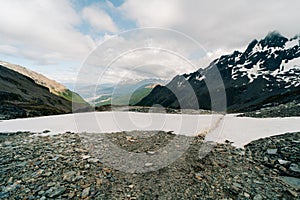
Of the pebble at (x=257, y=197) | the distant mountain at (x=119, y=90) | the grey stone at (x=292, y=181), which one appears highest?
the distant mountain at (x=119, y=90)

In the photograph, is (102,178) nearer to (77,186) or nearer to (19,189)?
(77,186)

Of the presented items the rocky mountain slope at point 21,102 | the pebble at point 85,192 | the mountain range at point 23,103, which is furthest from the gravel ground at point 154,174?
the rocky mountain slope at point 21,102

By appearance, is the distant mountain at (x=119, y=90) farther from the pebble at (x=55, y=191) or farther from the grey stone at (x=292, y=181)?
the grey stone at (x=292, y=181)

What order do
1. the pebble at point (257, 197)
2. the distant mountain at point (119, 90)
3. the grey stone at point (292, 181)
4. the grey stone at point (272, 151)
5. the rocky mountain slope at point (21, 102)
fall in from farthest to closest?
the rocky mountain slope at point (21, 102) < the distant mountain at point (119, 90) < the grey stone at point (272, 151) < the grey stone at point (292, 181) < the pebble at point (257, 197)

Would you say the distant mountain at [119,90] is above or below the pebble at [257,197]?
above

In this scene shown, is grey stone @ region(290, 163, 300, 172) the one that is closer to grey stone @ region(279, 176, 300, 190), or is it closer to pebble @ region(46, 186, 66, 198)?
grey stone @ region(279, 176, 300, 190)

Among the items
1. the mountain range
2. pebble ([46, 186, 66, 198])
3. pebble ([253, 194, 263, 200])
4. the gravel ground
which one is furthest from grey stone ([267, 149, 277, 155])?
the mountain range

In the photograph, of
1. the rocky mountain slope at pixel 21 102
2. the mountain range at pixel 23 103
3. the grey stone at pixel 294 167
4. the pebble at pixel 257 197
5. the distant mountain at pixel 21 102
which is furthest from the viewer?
the rocky mountain slope at pixel 21 102

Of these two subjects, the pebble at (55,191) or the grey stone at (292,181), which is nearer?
the pebble at (55,191)

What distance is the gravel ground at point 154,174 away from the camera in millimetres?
5492

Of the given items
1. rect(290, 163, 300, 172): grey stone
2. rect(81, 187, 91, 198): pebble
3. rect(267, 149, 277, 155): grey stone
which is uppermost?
rect(267, 149, 277, 155): grey stone

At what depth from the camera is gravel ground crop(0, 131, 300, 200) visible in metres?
5.49

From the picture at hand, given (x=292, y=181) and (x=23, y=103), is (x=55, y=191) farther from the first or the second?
(x=23, y=103)

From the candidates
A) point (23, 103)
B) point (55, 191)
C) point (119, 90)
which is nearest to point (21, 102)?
point (23, 103)
